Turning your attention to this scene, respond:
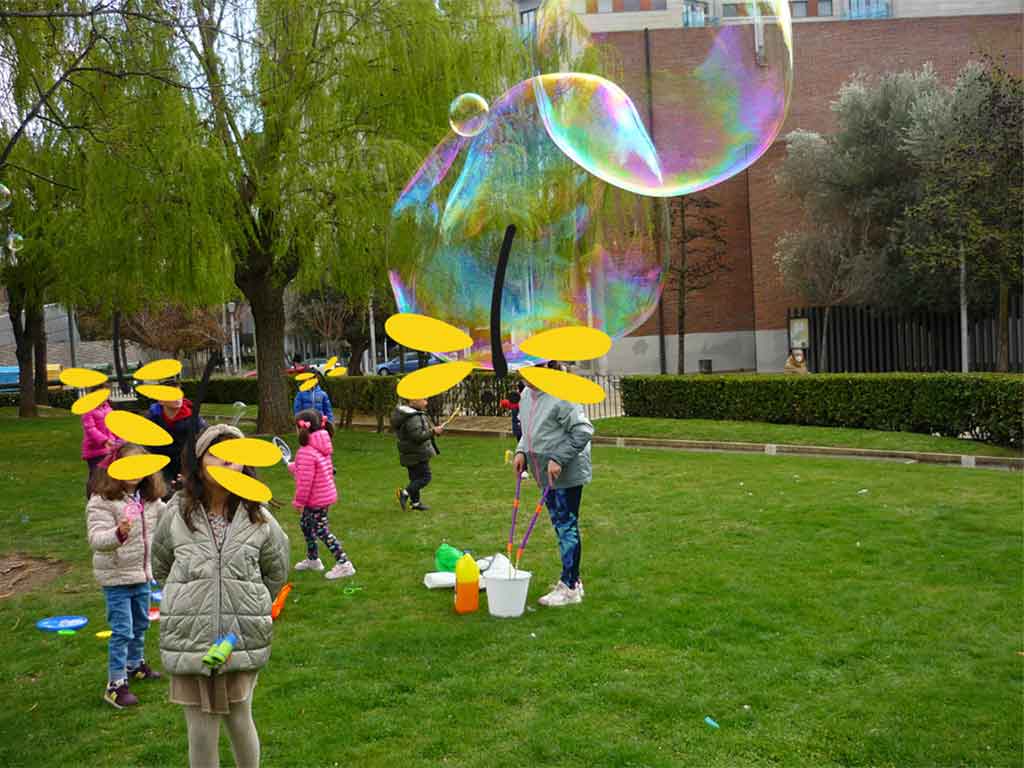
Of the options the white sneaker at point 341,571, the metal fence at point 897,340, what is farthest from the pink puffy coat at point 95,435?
the metal fence at point 897,340

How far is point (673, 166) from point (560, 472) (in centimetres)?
203

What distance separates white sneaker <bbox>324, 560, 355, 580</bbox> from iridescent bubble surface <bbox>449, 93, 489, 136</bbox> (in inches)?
132

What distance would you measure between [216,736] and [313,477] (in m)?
3.77

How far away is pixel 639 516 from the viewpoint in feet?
30.5

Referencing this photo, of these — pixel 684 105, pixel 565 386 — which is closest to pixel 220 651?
pixel 565 386

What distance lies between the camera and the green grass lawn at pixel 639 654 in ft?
13.8

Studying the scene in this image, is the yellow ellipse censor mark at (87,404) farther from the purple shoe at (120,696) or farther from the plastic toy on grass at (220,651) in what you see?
the plastic toy on grass at (220,651)

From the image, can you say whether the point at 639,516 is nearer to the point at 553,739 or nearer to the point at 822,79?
the point at 553,739

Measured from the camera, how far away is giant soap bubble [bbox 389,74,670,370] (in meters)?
6.03

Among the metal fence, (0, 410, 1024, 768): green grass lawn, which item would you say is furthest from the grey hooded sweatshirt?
the metal fence

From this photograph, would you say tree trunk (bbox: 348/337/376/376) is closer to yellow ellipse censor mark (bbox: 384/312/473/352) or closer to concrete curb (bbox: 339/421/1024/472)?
concrete curb (bbox: 339/421/1024/472)

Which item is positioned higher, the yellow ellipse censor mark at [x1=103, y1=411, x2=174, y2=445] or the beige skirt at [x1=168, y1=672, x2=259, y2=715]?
the yellow ellipse censor mark at [x1=103, y1=411, x2=174, y2=445]

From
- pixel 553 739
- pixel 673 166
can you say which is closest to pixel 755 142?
pixel 673 166

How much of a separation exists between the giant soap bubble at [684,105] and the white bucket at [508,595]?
2.53 m
